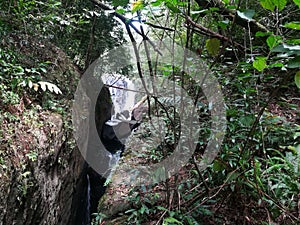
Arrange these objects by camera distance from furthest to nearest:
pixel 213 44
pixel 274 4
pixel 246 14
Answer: pixel 213 44, pixel 246 14, pixel 274 4

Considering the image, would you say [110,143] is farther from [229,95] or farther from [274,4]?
[274,4]

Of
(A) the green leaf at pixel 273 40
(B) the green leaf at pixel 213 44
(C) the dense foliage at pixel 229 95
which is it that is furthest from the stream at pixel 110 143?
(A) the green leaf at pixel 273 40

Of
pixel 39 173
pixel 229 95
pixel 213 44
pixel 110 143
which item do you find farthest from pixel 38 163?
pixel 110 143

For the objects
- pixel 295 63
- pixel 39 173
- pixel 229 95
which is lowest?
pixel 229 95

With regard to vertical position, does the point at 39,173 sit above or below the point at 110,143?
above

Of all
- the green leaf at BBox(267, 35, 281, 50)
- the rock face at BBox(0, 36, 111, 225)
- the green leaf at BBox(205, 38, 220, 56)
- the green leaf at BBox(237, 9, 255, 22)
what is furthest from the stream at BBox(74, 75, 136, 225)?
the green leaf at BBox(267, 35, 281, 50)

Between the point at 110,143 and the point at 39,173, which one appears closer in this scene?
the point at 39,173

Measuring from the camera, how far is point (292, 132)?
187 cm

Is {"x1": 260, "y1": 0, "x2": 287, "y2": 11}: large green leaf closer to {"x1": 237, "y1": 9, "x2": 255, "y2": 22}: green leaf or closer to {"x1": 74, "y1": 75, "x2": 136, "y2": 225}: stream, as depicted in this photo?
{"x1": 237, "y1": 9, "x2": 255, "y2": 22}: green leaf

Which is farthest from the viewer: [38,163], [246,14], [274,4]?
[38,163]

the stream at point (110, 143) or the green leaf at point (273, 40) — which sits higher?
the green leaf at point (273, 40)

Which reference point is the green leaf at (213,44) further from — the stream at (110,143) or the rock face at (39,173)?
the rock face at (39,173)

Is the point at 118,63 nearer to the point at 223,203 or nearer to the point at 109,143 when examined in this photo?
the point at 109,143

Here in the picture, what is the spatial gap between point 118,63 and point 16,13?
254cm
